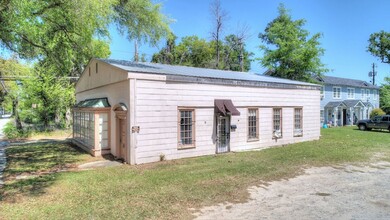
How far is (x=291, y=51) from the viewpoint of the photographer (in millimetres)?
26547

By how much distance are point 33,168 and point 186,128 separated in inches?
248

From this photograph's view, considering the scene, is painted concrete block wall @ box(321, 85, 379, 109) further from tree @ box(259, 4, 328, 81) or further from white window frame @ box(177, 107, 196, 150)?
white window frame @ box(177, 107, 196, 150)

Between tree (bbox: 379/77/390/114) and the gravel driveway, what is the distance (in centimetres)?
3781

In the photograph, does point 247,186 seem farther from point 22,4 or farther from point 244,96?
point 22,4

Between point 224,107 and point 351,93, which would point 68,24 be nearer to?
point 224,107

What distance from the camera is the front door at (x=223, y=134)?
41.4 feet

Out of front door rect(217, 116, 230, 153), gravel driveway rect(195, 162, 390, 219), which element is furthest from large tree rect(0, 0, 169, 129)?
gravel driveway rect(195, 162, 390, 219)

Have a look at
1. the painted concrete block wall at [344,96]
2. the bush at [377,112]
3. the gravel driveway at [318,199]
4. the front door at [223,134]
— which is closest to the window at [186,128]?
the front door at [223,134]

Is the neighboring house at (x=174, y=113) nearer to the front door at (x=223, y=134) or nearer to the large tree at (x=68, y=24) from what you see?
the front door at (x=223, y=134)

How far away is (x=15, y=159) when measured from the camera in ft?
37.8

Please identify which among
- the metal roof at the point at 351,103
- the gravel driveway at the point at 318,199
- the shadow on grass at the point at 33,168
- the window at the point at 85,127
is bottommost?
the gravel driveway at the point at 318,199

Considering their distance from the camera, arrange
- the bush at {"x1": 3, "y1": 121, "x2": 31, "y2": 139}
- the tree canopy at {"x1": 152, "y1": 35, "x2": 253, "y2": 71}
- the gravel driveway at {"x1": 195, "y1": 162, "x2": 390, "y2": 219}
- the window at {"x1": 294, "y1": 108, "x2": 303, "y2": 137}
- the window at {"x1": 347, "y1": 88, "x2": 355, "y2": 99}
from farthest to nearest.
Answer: the tree canopy at {"x1": 152, "y1": 35, "x2": 253, "y2": 71}
the window at {"x1": 347, "y1": 88, "x2": 355, "y2": 99}
the bush at {"x1": 3, "y1": 121, "x2": 31, "y2": 139}
the window at {"x1": 294, "y1": 108, "x2": 303, "y2": 137}
the gravel driveway at {"x1": 195, "y1": 162, "x2": 390, "y2": 219}

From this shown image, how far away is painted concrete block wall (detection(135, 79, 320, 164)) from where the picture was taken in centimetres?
1036

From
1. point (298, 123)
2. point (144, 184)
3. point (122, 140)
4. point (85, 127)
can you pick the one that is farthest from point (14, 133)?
point (298, 123)
